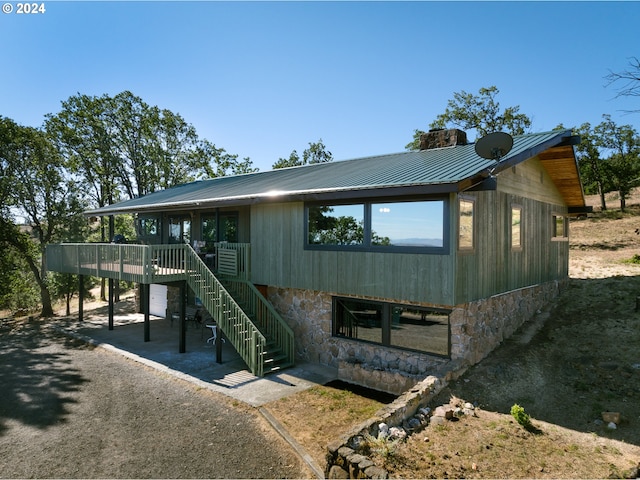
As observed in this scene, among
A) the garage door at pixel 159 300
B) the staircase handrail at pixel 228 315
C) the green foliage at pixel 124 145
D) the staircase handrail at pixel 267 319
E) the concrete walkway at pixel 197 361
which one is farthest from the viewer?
the green foliage at pixel 124 145

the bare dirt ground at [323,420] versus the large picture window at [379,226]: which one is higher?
the large picture window at [379,226]

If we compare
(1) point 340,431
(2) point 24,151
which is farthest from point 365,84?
(2) point 24,151

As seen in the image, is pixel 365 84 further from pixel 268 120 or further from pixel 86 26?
pixel 86 26

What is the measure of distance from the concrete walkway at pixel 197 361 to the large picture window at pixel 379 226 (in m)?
3.49

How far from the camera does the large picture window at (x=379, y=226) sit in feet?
26.9

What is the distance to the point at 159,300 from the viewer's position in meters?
18.1

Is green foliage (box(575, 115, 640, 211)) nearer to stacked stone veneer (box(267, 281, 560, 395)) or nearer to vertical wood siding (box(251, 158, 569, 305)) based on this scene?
vertical wood siding (box(251, 158, 569, 305))

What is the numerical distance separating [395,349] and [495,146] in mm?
5207

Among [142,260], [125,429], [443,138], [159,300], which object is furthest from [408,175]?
[159,300]

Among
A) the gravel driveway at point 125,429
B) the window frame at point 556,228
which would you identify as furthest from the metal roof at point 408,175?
the gravel driveway at point 125,429

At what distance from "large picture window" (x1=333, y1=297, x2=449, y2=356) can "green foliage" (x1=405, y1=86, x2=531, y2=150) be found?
2353 cm

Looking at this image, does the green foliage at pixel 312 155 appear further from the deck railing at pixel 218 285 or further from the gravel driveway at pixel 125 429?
the gravel driveway at pixel 125 429

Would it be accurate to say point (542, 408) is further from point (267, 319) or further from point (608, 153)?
point (608, 153)

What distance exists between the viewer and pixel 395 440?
5.70 metres
